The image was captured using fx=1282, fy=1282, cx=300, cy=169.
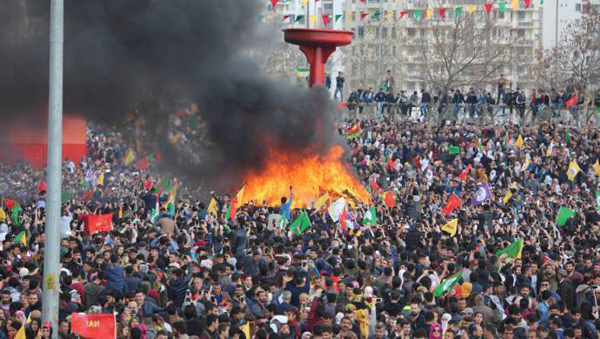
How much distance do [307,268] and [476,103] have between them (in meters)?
29.0

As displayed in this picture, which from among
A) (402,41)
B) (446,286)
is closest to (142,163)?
(446,286)

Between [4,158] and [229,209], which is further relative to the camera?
[4,158]

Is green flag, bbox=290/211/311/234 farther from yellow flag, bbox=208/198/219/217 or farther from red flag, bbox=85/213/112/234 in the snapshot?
red flag, bbox=85/213/112/234

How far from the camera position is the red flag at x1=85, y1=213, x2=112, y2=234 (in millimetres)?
19141

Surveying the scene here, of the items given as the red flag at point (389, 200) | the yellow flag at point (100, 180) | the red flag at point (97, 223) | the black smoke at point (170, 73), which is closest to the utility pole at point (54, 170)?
the red flag at point (97, 223)

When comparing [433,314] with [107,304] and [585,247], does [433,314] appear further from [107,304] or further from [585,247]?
[585,247]

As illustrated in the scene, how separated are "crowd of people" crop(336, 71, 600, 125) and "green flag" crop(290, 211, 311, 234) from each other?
894 inches

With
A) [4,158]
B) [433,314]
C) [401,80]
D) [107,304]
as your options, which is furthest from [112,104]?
[401,80]

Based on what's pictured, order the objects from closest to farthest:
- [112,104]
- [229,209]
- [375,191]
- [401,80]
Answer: [229,209] → [112,104] → [375,191] → [401,80]

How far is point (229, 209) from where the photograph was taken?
72.8ft

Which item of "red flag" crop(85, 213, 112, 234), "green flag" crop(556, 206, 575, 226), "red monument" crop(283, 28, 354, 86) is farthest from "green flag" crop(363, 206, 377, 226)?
"red monument" crop(283, 28, 354, 86)

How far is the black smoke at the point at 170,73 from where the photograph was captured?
83.1ft

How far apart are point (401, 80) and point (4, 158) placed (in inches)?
1747

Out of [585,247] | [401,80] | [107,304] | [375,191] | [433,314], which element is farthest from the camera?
[401,80]
